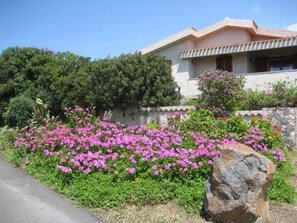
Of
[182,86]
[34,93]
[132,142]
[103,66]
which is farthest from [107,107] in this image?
[182,86]

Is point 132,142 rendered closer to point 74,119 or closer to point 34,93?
point 74,119

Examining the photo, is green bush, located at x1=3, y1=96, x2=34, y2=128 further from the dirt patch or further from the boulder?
the boulder

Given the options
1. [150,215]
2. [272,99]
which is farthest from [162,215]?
[272,99]

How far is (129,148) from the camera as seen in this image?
24.1 ft

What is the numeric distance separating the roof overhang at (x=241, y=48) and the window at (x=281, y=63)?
3.11 m

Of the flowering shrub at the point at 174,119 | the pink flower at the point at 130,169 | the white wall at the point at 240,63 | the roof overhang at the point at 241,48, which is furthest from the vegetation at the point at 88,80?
the white wall at the point at 240,63

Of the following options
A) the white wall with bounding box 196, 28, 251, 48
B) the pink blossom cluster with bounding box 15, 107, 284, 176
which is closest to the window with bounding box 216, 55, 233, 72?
the white wall with bounding box 196, 28, 251, 48

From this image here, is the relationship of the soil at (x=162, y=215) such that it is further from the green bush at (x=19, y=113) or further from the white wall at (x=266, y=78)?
the white wall at (x=266, y=78)

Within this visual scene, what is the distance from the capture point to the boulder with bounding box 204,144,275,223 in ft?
15.9

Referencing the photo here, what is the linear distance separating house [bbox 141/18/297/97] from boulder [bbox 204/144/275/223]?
40.8 ft

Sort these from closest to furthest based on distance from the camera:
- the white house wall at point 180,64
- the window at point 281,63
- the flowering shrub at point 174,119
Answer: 1. the flowering shrub at point 174,119
2. the window at point 281,63
3. the white house wall at point 180,64

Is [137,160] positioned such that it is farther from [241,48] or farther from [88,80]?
[241,48]

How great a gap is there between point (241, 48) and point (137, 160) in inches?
492

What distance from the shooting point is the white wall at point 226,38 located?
1888cm
